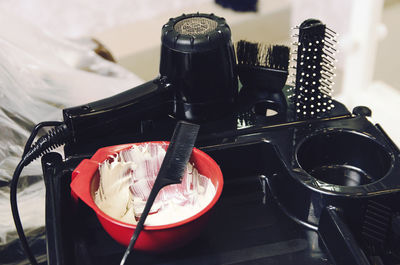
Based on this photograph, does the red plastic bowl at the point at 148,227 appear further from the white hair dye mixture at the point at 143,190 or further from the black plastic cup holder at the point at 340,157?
the black plastic cup holder at the point at 340,157

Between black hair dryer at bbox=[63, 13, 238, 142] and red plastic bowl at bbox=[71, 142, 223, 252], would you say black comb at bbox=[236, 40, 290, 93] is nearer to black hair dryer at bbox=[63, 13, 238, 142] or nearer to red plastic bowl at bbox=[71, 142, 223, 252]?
black hair dryer at bbox=[63, 13, 238, 142]

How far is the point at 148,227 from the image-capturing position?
53 centimetres

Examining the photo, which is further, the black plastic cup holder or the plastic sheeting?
the plastic sheeting

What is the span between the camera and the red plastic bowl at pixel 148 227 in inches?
21.2

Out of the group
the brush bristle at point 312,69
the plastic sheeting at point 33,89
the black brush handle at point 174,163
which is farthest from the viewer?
the plastic sheeting at point 33,89

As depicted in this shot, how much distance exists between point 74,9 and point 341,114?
1.19m

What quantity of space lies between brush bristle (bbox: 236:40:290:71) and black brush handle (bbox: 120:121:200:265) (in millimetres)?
182

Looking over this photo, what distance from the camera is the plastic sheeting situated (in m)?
0.78

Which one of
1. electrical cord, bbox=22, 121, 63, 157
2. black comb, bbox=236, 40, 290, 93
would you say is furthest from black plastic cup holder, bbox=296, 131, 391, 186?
electrical cord, bbox=22, 121, 63, 157

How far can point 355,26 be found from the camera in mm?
1417

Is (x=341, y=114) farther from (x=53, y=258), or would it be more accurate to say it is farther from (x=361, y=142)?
(x=53, y=258)

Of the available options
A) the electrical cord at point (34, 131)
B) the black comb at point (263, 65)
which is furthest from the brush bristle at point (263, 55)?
the electrical cord at point (34, 131)

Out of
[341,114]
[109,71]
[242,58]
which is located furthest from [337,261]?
[109,71]

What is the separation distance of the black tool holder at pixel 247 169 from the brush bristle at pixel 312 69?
0.02 metres
